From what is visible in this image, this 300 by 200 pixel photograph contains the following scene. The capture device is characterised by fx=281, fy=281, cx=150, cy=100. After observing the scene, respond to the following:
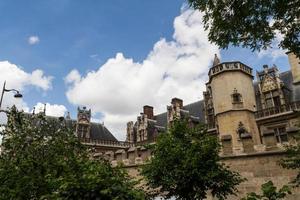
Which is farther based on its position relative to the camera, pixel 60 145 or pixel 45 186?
pixel 60 145

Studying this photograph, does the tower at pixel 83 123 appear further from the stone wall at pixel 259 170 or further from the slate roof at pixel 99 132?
the stone wall at pixel 259 170

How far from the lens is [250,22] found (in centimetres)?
Answer: 812

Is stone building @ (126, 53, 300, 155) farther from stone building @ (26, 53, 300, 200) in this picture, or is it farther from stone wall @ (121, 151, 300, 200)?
A: stone wall @ (121, 151, 300, 200)

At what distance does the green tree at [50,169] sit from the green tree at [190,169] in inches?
120

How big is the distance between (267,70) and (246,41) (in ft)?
60.6

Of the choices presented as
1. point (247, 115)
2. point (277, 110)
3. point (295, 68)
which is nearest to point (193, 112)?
point (247, 115)

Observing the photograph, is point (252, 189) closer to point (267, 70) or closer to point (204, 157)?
point (204, 157)

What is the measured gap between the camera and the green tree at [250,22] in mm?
7664

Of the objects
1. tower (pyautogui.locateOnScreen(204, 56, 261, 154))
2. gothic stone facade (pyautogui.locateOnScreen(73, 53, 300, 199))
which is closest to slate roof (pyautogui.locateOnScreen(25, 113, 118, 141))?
gothic stone facade (pyautogui.locateOnScreen(73, 53, 300, 199))

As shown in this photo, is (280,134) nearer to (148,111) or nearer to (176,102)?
(176,102)

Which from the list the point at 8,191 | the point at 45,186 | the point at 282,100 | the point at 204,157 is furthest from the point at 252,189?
the point at 282,100

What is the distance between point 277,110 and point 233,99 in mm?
3696

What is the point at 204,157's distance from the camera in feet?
35.2

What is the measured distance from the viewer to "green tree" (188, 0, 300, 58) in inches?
302
